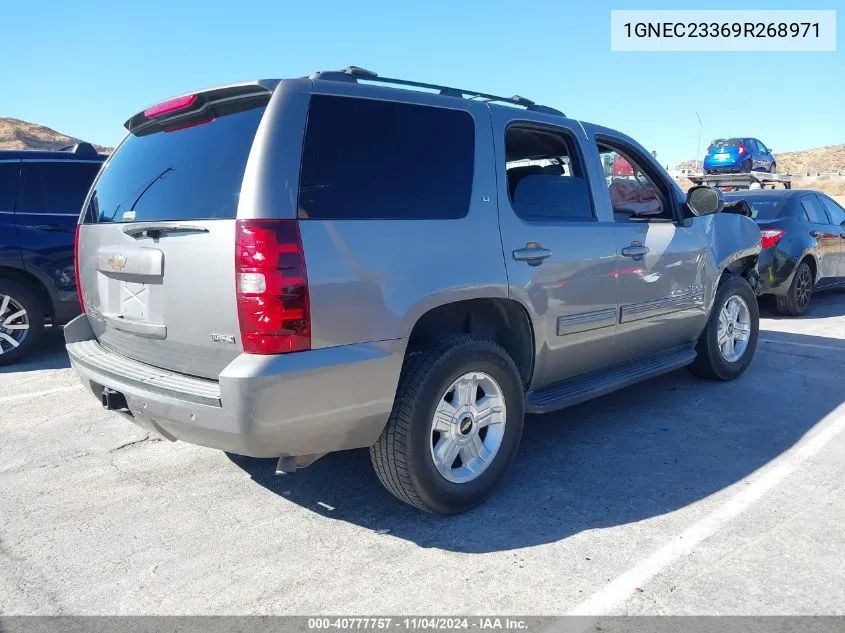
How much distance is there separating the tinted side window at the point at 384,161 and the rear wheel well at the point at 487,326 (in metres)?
0.48

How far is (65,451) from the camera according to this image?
3.84m

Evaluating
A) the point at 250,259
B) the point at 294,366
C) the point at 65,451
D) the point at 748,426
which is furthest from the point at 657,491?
the point at 65,451

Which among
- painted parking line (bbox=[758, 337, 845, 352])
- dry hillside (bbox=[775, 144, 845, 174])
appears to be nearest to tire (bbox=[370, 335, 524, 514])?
painted parking line (bbox=[758, 337, 845, 352])

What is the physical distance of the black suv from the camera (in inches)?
227

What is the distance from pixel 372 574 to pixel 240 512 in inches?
33.8

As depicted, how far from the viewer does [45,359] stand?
6.16 m

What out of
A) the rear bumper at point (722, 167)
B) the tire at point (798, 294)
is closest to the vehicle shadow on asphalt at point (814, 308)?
the tire at point (798, 294)

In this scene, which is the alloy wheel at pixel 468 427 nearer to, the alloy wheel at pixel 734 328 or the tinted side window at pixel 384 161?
the tinted side window at pixel 384 161

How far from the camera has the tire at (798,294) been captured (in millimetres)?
8109

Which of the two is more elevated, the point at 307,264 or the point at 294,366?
the point at 307,264

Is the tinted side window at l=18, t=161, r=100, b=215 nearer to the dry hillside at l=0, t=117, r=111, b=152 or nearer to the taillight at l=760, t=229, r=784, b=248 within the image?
the taillight at l=760, t=229, r=784, b=248

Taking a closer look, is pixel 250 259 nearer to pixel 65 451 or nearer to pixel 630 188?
pixel 65 451

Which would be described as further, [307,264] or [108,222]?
[108,222]

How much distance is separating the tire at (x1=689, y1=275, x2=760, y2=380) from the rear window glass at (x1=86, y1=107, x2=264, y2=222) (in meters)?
3.86
